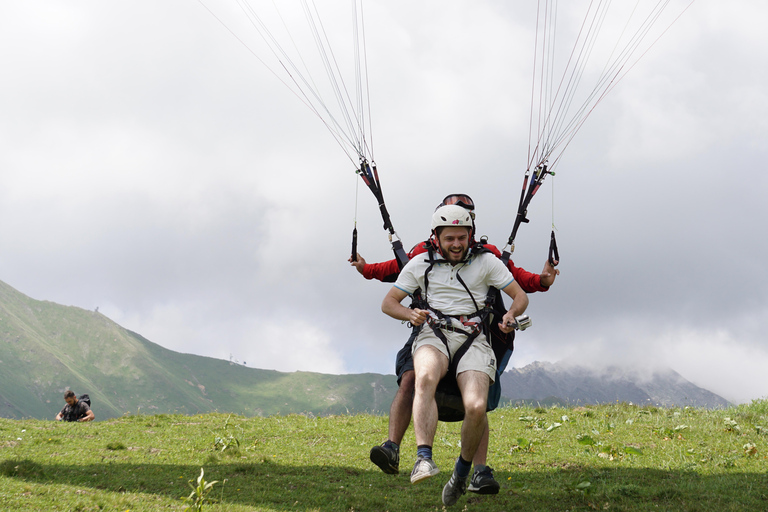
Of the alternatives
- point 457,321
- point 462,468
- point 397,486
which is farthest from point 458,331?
point 397,486

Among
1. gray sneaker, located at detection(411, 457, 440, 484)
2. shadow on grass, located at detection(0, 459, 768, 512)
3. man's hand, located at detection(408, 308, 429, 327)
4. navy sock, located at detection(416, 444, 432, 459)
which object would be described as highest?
man's hand, located at detection(408, 308, 429, 327)

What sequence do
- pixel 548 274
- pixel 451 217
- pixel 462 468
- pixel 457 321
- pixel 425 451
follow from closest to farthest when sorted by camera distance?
pixel 425 451
pixel 462 468
pixel 457 321
pixel 451 217
pixel 548 274

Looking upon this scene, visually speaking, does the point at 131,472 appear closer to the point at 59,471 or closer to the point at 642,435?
the point at 59,471

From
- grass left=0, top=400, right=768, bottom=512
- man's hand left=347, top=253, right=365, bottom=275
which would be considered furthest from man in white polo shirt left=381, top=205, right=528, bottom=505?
grass left=0, top=400, right=768, bottom=512

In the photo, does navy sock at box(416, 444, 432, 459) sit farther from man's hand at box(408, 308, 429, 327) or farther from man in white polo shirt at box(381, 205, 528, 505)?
man's hand at box(408, 308, 429, 327)

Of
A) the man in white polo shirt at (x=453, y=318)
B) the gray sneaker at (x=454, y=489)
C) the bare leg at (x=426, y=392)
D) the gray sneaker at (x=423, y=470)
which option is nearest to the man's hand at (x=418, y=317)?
the man in white polo shirt at (x=453, y=318)

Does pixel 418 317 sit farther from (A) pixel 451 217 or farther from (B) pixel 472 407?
(A) pixel 451 217

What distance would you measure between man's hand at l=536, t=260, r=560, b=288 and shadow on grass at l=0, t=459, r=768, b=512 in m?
2.22

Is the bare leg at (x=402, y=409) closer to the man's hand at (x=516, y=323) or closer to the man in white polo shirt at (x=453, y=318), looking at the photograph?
the man in white polo shirt at (x=453, y=318)

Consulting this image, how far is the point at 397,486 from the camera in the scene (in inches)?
291

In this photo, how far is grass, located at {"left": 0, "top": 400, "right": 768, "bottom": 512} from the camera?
21.1 ft

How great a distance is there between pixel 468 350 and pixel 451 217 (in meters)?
1.35

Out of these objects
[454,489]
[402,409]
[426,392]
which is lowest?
[454,489]

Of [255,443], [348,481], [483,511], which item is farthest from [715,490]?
[255,443]
